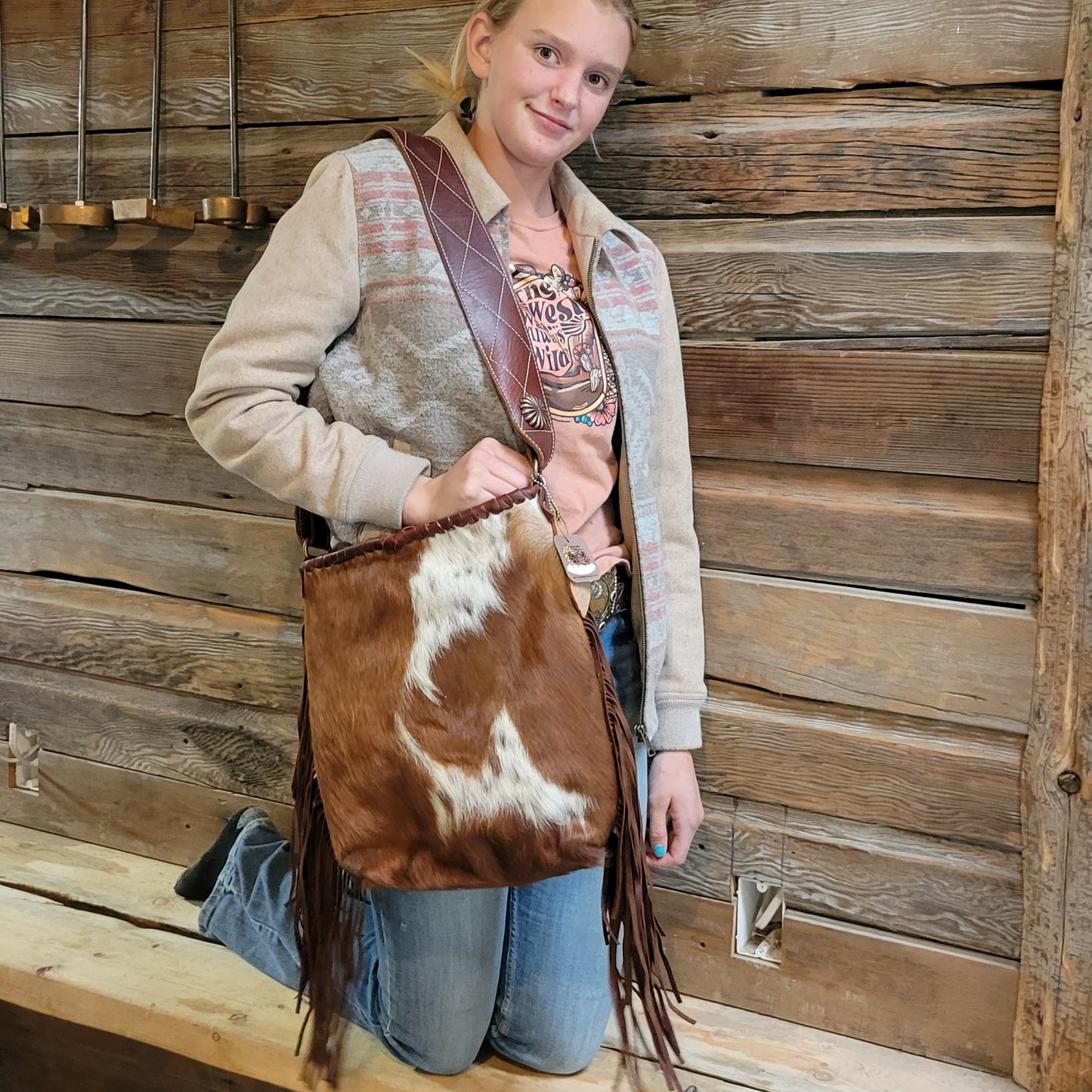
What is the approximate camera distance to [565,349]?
1249 mm

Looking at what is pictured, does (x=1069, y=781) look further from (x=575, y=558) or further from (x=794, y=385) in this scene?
(x=575, y=558)

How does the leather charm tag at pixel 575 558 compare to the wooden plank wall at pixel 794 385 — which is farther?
the wooden plank wall at pixel 794 385

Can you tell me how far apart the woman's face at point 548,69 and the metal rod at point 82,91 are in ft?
2.64

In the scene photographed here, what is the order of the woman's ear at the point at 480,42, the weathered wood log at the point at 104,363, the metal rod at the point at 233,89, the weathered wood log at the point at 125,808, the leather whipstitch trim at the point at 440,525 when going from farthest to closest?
the weathered wood log at the point at 125,808 → the weathered wood log at the point at 104,363 → the metal rod at the point at 233,89 → the woman's ear at the point at 480,42 → the leather whipstitch trim at the point at 440,525

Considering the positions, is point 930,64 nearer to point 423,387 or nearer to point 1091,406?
point 1091,406

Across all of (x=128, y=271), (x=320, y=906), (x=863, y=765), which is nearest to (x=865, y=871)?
(x=863, y=765)

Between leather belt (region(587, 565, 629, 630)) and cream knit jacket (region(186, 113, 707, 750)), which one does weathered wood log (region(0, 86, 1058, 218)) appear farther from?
leather belt (region(587, 565, 629, 630))

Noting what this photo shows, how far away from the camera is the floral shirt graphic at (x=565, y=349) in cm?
124

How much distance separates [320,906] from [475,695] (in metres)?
0.39

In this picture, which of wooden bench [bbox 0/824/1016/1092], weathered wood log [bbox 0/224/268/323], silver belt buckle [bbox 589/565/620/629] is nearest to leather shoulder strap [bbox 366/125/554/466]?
silver belt buckle [bbox 589/565/620/629]

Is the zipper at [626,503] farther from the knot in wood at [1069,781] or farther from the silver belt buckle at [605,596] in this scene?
the knot in wood at [1069,781]

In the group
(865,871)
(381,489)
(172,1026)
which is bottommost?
(172,1026)

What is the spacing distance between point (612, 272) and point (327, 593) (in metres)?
0.53

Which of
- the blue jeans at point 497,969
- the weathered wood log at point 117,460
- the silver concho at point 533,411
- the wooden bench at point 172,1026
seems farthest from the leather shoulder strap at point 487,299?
the wooden bench at point 172,1026
